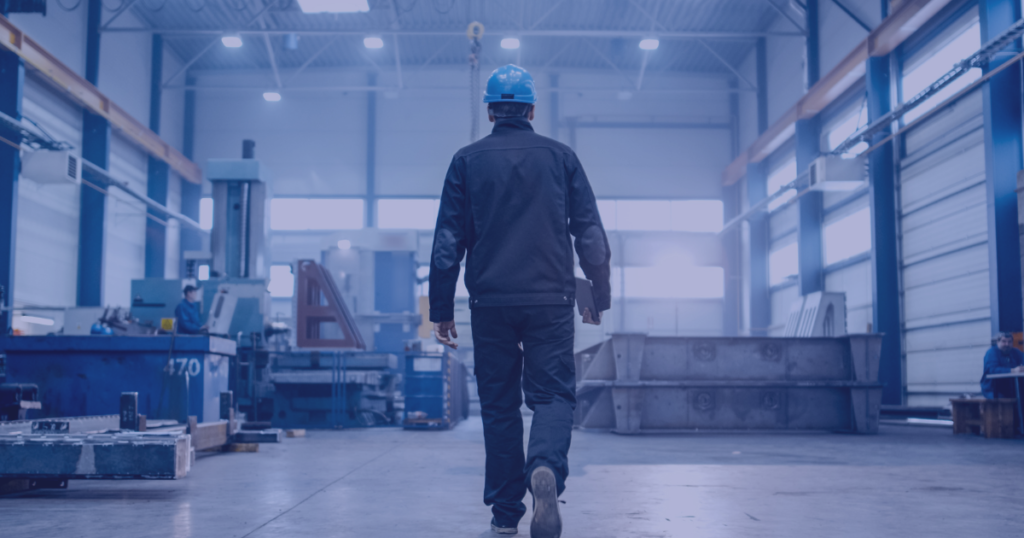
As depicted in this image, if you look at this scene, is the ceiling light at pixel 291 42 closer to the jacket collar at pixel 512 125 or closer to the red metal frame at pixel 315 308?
the red metal frame at pixel 315 308

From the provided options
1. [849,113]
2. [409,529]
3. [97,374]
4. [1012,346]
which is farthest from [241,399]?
[849,113]

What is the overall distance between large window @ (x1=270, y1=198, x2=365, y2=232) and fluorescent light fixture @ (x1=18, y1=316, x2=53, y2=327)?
23.5 ft

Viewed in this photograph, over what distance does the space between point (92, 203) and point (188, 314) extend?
361 inches

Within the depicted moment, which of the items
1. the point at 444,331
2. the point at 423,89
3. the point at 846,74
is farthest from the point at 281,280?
the point at 444,331

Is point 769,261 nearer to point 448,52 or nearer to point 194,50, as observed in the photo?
point 448,52

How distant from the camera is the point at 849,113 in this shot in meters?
15.8

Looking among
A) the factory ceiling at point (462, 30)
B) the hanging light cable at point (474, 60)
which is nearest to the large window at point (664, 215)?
the factory ceiling at point (462, 30)

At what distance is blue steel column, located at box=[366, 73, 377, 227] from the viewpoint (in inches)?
860

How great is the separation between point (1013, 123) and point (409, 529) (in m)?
10.7

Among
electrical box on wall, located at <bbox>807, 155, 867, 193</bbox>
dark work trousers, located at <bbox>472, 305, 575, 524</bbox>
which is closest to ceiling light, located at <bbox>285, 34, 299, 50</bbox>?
electrical box on wall, located at <bbox>807, 155, 867, 193</bbox>

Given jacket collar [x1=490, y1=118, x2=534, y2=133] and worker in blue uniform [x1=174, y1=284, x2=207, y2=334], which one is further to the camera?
worker in blue uniform [x1=174, y1=284, x2=207, y2=334]

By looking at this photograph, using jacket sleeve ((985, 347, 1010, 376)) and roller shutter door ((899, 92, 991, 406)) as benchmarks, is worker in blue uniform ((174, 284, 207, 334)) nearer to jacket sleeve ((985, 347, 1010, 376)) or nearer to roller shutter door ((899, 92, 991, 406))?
jacket sleeve ((985, 347, 1010, 376))

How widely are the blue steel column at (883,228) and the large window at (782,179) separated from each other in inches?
132

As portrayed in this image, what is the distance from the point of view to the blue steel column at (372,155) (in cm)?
2184
